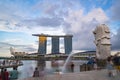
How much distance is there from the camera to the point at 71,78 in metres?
19.5

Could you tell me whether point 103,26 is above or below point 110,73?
above

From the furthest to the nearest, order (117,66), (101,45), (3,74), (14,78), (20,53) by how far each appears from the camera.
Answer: (20,53)
(101,45)
(117,66)
(14,78)
(3,74)

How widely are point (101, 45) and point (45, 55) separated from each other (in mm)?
133846

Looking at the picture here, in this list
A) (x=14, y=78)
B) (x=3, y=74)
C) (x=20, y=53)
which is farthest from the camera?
(x=20, y=53)

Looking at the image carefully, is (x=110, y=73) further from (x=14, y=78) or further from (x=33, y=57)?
(x=33, y=57)

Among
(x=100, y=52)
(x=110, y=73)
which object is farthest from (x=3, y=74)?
(x=100, y=52)

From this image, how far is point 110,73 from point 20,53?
521 ft

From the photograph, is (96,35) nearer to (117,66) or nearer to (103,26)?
(103,26)

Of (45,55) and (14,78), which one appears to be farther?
(45,55)

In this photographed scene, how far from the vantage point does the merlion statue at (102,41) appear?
48000 millimetres

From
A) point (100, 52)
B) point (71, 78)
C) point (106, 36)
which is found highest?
point (106, 36)

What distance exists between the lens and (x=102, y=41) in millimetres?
48500

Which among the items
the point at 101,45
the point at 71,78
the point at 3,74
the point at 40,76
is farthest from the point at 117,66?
the point at 101,45

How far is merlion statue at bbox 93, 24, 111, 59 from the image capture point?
48.0 meters
